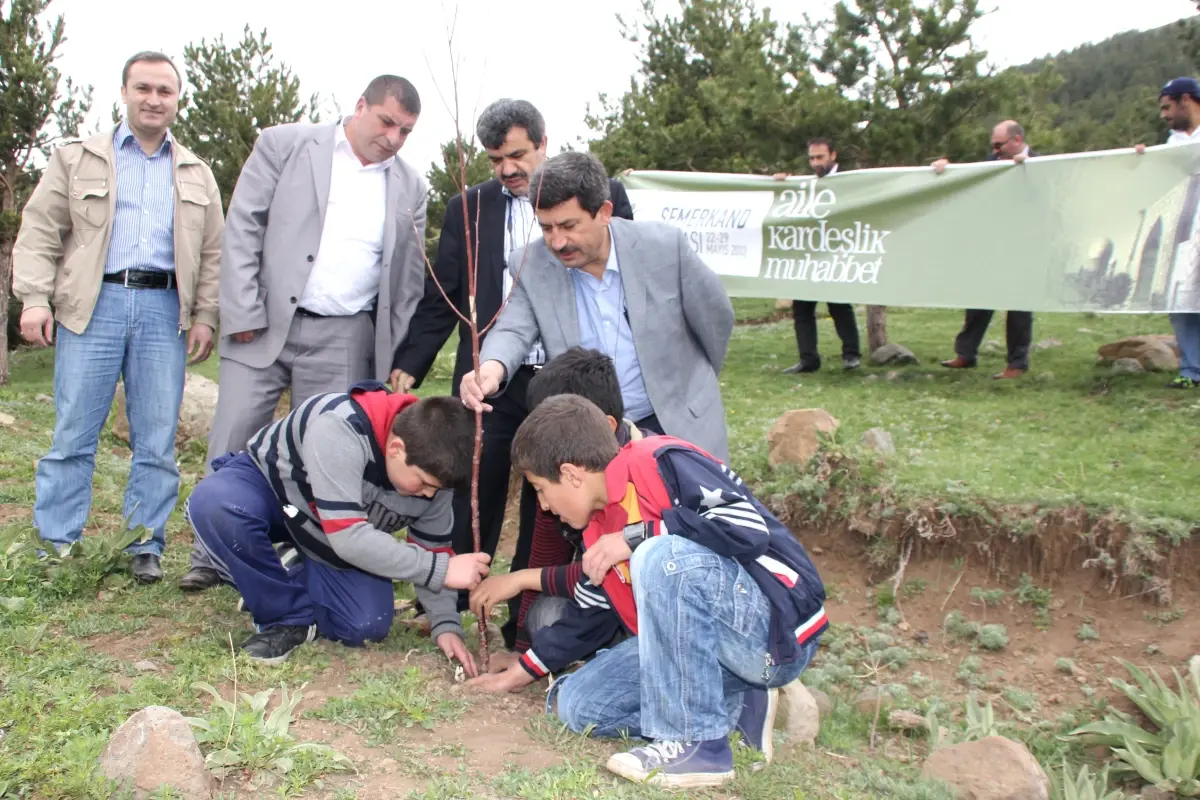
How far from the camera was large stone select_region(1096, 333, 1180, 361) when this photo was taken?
7391 mm

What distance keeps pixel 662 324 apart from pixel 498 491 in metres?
1.05

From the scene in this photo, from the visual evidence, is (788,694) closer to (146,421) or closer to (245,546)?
(245,546)

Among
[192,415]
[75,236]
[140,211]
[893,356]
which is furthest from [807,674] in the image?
[192,415]

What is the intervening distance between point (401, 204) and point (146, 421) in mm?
1495

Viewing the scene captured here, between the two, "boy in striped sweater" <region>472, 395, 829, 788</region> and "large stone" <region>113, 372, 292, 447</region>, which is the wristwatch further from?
"large stone" <region>113, 372, 292, 447</region>

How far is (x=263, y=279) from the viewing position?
14.4ft

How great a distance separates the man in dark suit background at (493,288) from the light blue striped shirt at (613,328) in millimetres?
287

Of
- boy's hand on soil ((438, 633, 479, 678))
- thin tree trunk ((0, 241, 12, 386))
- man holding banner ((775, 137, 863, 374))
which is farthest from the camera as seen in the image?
thin tree trunk ((0, 241, 12, 386))

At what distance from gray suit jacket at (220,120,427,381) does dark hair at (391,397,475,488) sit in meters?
1.07

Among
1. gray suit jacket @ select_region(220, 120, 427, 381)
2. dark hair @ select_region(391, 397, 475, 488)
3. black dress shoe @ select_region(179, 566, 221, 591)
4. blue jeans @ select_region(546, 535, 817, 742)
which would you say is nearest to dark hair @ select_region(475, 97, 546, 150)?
gray suit jacket @ select_region(220, 120, 427, 381)

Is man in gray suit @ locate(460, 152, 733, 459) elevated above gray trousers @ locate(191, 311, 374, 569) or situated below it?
above

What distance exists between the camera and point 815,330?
27.7ft

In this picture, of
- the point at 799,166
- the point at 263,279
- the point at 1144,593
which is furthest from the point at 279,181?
the point at 799,166

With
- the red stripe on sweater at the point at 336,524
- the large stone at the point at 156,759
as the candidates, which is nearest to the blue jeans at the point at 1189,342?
the red stripe on sweater at the point at 336,524
